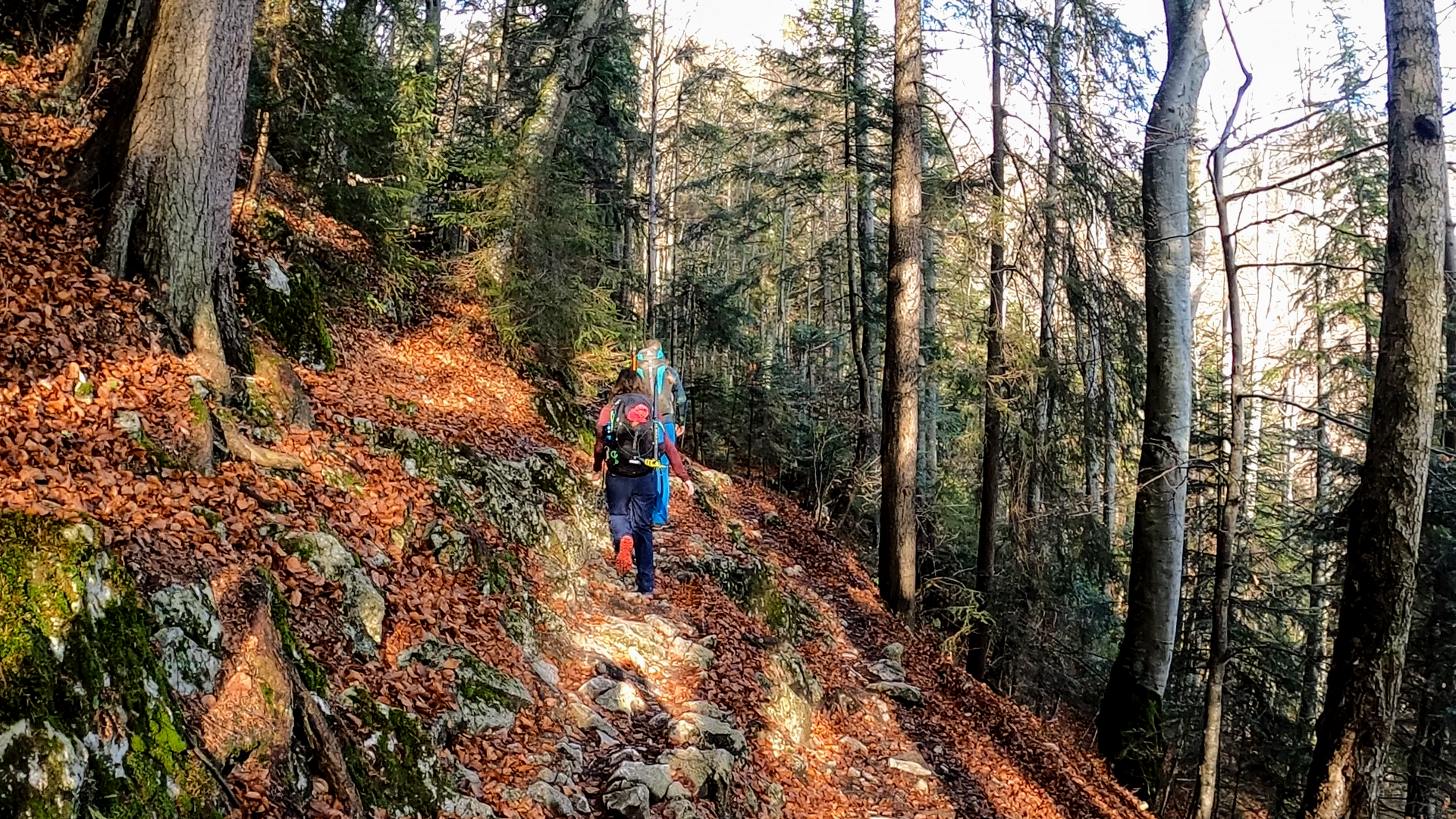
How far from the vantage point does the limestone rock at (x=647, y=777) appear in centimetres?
492

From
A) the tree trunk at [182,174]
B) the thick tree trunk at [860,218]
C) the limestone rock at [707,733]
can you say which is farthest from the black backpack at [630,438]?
the thick tree trunk at [860,218]

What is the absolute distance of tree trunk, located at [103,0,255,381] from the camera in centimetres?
557

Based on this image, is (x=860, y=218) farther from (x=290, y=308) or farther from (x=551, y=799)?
(x=551, y=799)

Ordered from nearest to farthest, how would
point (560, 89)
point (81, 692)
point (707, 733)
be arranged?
point (81, 692) < point (707, 733) < point (560, 89)

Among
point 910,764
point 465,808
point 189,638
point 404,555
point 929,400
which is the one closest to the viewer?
point 189,638

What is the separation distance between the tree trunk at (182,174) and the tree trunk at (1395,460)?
7901mm

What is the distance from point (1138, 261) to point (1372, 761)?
20.2 feet

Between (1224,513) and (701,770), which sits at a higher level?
(1224,513)

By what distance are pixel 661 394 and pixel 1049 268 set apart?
19.3 ft

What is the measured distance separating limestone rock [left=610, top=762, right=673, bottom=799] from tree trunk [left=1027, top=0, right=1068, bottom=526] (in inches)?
238

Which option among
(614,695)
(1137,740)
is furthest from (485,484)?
(1137,740)

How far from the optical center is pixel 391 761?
3951mm

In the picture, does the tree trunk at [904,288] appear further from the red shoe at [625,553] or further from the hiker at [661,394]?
the red shoe at [625,553]

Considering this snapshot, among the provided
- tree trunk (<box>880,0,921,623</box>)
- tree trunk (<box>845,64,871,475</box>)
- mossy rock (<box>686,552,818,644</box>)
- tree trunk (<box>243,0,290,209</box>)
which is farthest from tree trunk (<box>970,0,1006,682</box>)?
tree trunk (<box>243,0,290,209</box>)
